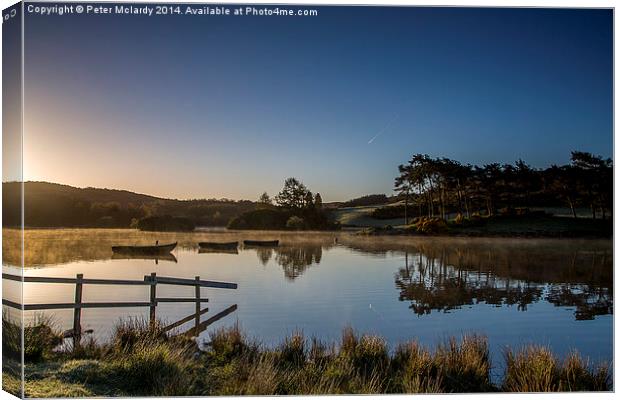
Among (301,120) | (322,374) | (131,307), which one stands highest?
(301,120)

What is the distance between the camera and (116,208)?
10.2 metres

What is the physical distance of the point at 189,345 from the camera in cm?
970

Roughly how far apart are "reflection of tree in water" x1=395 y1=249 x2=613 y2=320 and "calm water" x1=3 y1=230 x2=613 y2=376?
14 mm

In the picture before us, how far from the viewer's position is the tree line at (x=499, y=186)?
9828mm

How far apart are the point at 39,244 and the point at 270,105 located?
11.0 feet

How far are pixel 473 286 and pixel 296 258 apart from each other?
95.1 inches

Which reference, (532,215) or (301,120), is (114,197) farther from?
(532,215)

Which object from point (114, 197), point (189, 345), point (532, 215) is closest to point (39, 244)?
point (114, 197)

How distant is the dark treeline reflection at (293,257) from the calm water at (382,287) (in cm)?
2

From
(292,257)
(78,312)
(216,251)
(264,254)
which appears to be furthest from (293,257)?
(78,312)

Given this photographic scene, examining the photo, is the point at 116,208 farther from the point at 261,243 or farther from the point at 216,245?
the point at 261,243

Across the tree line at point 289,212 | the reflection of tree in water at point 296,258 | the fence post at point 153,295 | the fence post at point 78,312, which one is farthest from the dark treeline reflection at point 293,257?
the fence post at point 78,312

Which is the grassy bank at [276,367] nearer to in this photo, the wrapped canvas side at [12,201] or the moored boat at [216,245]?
the wrapped canvas side at [12,201]

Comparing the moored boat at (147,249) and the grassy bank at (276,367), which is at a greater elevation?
the moored boat at (147,249)
